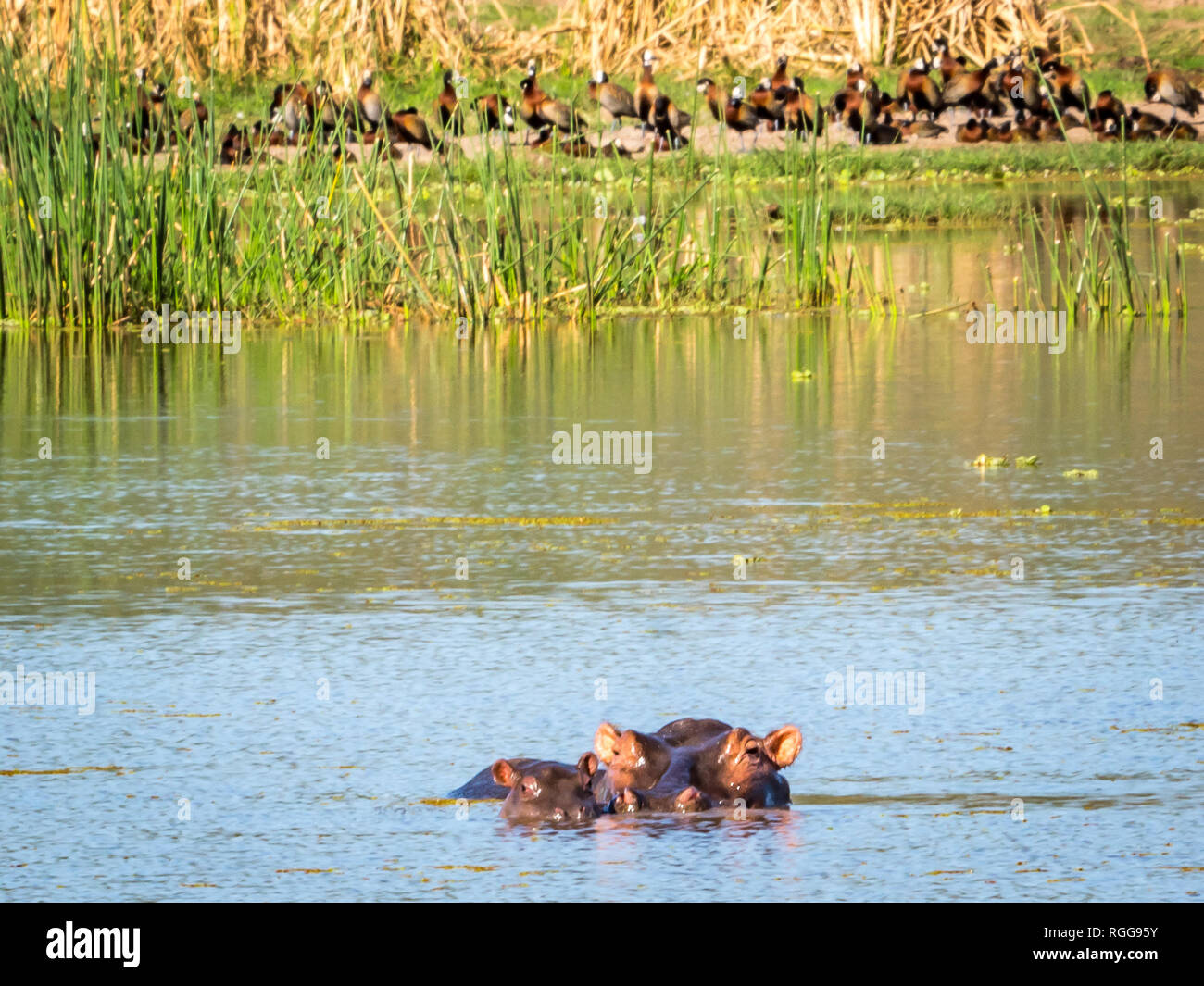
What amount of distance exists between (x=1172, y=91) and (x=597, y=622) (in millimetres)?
21993

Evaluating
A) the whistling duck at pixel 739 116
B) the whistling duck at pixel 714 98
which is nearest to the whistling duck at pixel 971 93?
the whistling duck at pixel 714 98

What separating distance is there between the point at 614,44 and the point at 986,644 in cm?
2640

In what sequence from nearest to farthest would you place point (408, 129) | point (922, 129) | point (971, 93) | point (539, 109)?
point (408, 129) → point (539, 109) → point (922, 129) → point (971, 93)

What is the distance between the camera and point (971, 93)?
26.7m

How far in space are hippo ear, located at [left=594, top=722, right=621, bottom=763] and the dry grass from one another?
85.5ft

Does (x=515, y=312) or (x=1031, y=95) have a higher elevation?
(x=1031, y=95)

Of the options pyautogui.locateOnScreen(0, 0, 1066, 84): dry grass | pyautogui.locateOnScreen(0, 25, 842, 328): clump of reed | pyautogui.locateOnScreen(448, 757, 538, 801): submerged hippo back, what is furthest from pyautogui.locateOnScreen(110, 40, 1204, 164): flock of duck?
pyautogui.locateOnScreen(448, 757, 538, 801): submerged hippo back

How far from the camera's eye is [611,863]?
3.89m

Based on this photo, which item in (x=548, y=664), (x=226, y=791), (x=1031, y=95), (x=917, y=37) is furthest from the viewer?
(x=917, y=37)

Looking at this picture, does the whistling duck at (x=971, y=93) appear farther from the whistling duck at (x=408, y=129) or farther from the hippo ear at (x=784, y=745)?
the hippo ear at (x=784, y=745)

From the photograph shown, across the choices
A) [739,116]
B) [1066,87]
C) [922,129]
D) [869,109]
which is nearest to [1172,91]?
[1066,87]

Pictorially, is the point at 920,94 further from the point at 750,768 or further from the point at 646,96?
the point at 750,768

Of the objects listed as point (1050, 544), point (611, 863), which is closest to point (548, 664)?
point (611, 863)

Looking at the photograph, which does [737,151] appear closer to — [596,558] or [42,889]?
[596,558]
